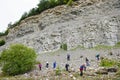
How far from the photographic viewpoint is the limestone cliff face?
57625mm

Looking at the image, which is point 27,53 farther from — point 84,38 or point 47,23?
point 47,23

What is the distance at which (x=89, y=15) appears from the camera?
62688mm

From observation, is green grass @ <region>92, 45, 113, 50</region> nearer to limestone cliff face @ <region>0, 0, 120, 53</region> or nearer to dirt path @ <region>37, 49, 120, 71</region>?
limestone cliff face @ <region>0, 0, 120, 53</region>

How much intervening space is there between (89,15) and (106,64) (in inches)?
770

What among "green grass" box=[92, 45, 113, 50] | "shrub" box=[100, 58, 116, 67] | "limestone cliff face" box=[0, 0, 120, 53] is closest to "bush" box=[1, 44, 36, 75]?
"limestone cliff face" box=[0, 0, 120, 53]

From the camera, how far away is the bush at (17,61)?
48.3 m

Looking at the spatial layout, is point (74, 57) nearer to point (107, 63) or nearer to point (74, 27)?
point (107, 63)

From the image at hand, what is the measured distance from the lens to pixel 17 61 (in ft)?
160

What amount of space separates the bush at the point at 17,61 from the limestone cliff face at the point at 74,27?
8498 millimetres

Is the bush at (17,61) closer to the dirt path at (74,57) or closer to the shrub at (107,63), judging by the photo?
the dirt path at (74,57)

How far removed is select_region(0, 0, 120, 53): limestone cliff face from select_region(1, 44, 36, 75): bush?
8.50 meters

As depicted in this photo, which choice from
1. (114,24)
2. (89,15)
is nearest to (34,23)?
(89,15)

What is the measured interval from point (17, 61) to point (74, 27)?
15.8 meters

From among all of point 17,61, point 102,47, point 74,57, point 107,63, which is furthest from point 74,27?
point 107,63
